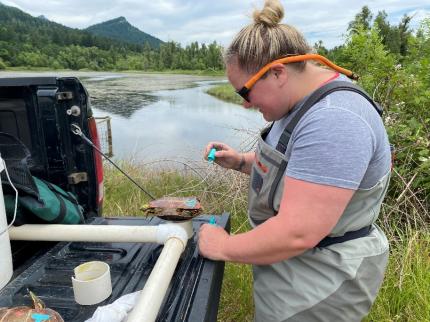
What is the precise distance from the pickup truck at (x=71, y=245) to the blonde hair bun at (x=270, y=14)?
1019 millimetres

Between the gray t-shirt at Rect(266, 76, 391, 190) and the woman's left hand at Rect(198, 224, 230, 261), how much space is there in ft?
1.59

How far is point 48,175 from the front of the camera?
2.27 meters

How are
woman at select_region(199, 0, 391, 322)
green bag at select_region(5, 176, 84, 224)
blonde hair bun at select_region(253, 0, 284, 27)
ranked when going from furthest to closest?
green bag at select_region(5, 176, 84, 224) → blonde hair bun at select_region(253, 0, 284, 27) → woman at select_region(199, 0, 391, 322)

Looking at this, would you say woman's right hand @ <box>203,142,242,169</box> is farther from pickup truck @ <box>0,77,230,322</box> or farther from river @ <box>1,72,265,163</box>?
river @ <box>1,72,265,163</box>

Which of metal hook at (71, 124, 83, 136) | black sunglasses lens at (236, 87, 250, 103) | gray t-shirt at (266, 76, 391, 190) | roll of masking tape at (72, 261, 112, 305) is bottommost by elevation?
roll of masking tape at (72, 261, 112, 305)

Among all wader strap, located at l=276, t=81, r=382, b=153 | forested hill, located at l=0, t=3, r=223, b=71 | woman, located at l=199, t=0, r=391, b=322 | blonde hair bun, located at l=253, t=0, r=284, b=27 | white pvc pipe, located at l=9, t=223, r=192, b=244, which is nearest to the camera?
woman, located at l=199, t=0, r=391, b=322

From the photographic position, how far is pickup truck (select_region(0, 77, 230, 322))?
4.87 ft

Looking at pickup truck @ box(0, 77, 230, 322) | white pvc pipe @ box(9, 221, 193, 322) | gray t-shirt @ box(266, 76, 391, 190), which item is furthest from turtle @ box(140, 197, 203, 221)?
gray t-shirt @ box(266, 76, 391, 190)

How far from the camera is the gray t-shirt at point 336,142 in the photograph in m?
1.21

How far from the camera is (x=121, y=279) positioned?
164 cm

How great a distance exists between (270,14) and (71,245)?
144cm

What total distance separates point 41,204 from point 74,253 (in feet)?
0.93

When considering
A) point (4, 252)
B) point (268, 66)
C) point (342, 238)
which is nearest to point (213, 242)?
point (342, 238)

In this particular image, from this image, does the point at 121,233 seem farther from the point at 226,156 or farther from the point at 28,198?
the point at 226,156
